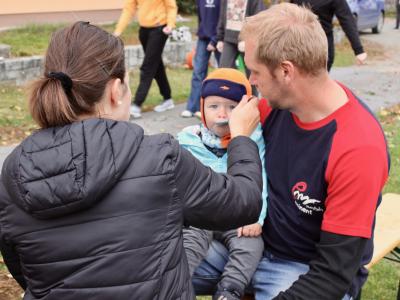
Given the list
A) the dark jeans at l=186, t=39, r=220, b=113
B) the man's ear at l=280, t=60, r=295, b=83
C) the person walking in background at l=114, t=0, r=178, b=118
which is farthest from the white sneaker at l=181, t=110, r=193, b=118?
the man's ear at l=280, t=60, r=295, b=83

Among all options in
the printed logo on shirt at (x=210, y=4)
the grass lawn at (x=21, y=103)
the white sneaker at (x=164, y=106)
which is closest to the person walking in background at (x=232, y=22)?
the printed logo on shirt at (x=210, y=4)

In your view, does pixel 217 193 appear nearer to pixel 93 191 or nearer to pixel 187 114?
pixel 93 191

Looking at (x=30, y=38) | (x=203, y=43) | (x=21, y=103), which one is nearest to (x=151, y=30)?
(x=203, y=43)

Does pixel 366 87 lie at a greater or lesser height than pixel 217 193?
lesser

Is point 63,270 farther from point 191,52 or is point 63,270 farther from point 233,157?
point 191,52

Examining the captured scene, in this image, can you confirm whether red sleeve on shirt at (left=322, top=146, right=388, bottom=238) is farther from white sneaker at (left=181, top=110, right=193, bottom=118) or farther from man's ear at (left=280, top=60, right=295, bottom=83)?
white sneaker at (left=181, top=110, right=193, bottom=118)

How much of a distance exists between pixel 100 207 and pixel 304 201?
97cm

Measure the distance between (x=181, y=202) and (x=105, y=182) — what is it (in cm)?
26

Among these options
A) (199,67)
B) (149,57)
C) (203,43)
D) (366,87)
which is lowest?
(366,87)

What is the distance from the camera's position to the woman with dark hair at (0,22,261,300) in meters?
1.65

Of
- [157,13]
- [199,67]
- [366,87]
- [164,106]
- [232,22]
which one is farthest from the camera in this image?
[366,87]

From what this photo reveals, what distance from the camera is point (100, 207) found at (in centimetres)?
169

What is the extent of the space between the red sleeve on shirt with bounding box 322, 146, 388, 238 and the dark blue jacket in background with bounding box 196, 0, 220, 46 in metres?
5.00

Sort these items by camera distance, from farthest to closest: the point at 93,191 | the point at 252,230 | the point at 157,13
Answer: the point at 157,13, the point at 252,230, the point at 93,191
